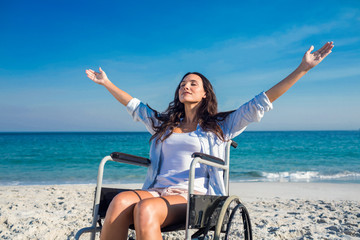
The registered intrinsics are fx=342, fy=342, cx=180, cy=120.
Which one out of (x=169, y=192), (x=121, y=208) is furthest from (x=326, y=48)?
(x=121, y=208)

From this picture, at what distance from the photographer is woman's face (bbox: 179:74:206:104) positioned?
7.76ft

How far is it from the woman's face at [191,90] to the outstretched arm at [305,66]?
554mm

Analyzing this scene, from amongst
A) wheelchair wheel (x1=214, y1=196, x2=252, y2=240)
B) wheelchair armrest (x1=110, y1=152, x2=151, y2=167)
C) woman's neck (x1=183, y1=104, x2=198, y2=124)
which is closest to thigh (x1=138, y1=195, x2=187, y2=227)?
wheelchair wheel (x1=214, y1=196, x2=252, y2=240)

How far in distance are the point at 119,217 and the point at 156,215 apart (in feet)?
0.73

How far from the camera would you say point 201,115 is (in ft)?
7.82

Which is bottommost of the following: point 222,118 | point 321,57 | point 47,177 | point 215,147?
point 47,177

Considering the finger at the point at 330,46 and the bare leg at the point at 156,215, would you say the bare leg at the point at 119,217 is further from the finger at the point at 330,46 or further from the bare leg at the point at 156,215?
the finger at the point at 330,46

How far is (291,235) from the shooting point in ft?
10.4

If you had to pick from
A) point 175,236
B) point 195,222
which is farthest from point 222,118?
point 175,236

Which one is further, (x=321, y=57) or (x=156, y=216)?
(x=321, y=57)

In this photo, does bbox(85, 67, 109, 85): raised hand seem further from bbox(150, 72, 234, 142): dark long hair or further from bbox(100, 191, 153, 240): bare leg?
bbox(100, 191, 153, 240): bare leg

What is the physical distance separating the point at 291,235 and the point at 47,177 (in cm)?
814

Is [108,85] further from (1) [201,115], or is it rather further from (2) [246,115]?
(2) [246,115]

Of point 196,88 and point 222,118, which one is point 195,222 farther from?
point 196,88
